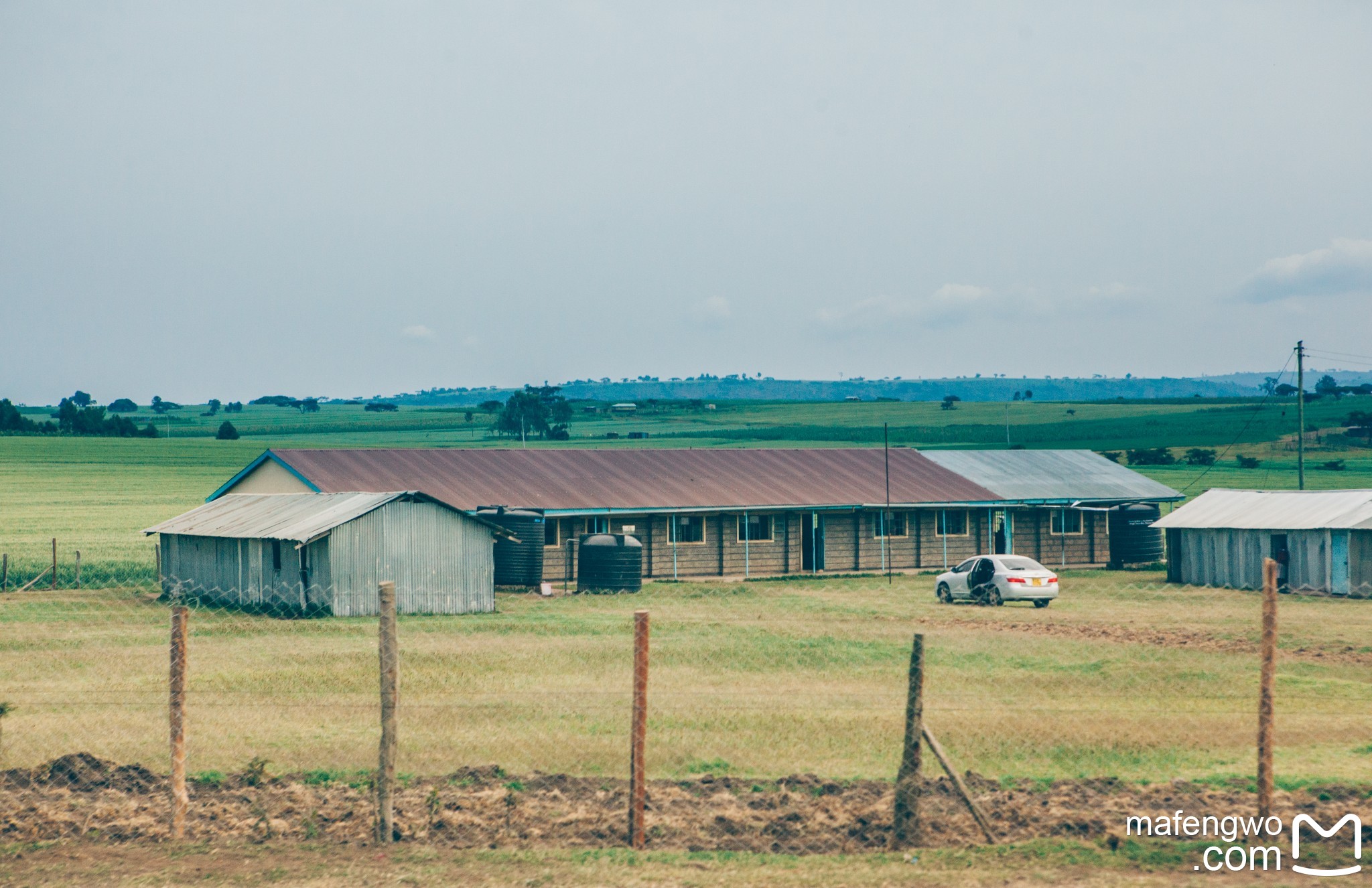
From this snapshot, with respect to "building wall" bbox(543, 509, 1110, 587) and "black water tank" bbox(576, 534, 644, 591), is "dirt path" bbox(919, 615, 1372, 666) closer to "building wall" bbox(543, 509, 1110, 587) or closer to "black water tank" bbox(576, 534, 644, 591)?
"black water tank" bbox(576, 534, 644, 591)

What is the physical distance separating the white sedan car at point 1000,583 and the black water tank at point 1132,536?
19.2 meters

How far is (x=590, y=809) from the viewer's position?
464 inches

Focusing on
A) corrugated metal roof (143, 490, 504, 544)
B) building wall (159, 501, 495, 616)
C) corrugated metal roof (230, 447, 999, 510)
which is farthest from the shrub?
building wall (159, 501, 495, 616)

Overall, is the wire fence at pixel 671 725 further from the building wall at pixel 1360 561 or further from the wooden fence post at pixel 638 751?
the building wall at pixel 1360 561

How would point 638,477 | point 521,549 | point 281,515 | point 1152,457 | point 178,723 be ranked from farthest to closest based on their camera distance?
1. point 1152,457
2. point 638,477
3. point 521,549
4. point 281,515
5. point 178,723

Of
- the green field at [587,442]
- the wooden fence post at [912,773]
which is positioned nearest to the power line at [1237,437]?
the green field at [587,442]

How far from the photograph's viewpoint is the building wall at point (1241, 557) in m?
41.3

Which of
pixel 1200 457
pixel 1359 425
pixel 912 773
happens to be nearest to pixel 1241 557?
pixel 912 773

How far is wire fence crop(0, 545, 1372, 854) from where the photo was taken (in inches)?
448

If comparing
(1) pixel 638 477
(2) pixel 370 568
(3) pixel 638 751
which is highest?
(1) pixel 638 477

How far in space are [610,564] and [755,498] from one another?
9.81 metres

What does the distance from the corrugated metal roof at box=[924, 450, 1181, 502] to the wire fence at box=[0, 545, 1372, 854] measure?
24.4m

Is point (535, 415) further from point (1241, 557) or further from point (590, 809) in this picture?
point (590, 809)

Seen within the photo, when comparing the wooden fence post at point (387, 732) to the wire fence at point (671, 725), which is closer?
the wooden fence post at point (387, 732)
